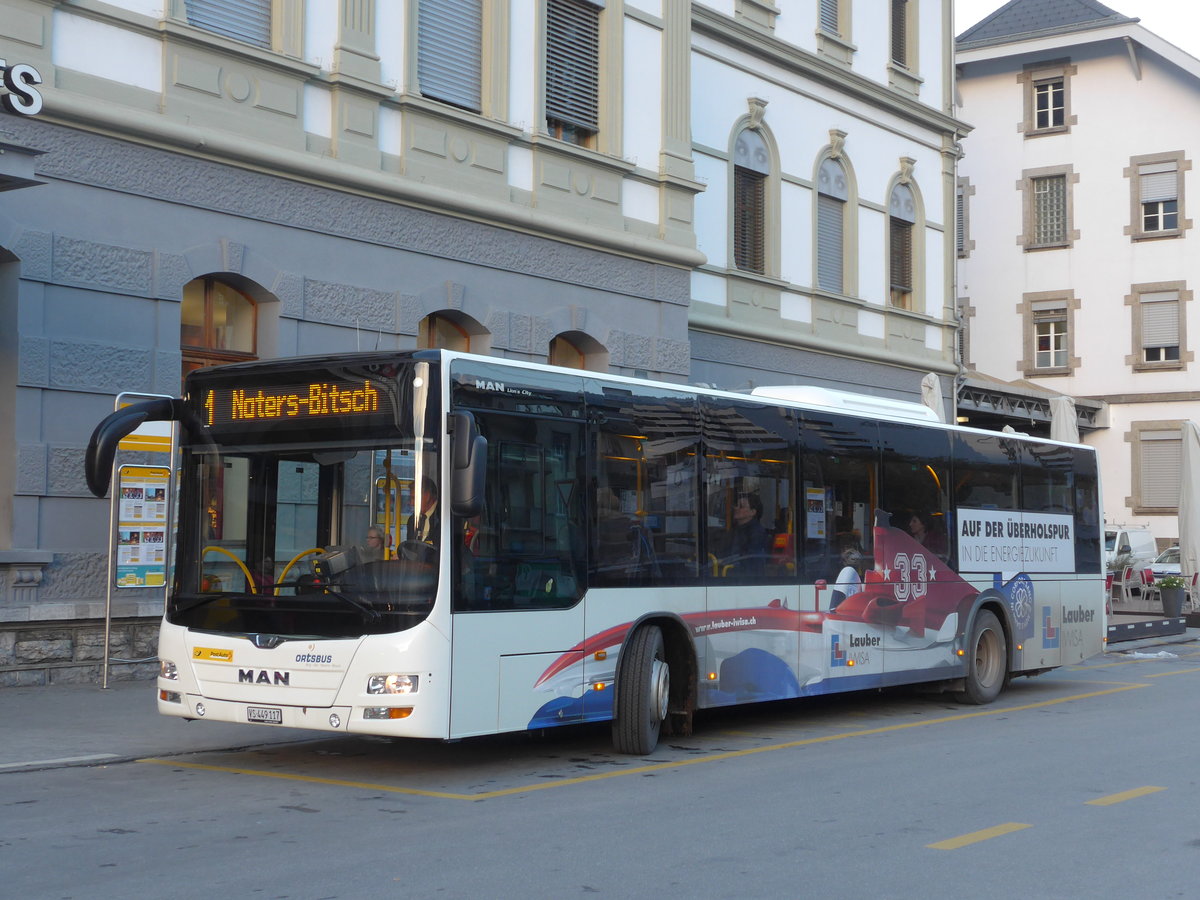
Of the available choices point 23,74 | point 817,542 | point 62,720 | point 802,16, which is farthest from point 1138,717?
point 802,16

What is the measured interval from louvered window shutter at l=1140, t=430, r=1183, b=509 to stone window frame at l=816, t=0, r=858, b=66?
1990 cm

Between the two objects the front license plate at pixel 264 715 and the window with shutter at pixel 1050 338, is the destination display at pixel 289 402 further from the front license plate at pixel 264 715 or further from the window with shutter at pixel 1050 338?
the window with shutter at pixel 1050 338

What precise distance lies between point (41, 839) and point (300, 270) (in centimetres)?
906

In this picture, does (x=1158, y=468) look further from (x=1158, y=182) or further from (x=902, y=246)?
(x=902, y=246)

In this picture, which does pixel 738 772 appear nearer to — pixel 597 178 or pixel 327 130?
pixel 327 130

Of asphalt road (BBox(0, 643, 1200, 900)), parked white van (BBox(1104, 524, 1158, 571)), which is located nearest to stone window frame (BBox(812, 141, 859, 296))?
parked white van (BBox(1104, 524, 1158, 571))

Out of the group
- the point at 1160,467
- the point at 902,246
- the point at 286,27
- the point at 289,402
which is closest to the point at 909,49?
the point at 902,246

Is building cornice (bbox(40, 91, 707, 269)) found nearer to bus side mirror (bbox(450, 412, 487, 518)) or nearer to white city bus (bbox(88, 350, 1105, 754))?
white city bus (bbox(88, 350, 1105, 754))

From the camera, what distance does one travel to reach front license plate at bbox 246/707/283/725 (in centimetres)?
962

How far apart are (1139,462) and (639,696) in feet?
113

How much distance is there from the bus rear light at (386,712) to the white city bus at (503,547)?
0.04 feet

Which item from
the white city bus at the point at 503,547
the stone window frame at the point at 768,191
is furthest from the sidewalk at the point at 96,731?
the stone window frame at the point at 768,191

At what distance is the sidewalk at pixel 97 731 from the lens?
→ 1044 centimetres

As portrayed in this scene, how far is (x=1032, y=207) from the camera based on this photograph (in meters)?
44.4
